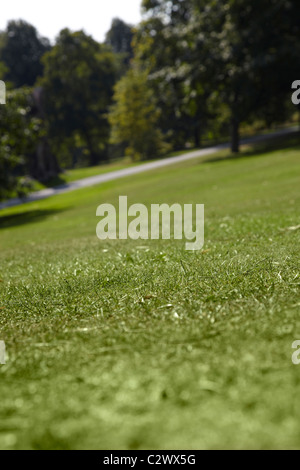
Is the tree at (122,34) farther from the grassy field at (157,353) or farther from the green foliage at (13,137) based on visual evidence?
the grassy field at (157,353)

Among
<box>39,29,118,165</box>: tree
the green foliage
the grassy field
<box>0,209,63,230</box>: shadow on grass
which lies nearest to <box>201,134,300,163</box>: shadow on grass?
the green foliage

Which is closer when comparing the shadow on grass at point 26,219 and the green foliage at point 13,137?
the shadow on grass at point 26,219

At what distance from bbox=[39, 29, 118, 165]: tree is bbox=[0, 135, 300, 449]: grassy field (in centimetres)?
6114

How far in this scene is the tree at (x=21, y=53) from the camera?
68.1 m

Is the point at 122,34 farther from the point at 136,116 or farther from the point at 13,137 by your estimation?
the point at 13,137

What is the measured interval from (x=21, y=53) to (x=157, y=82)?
3459cm

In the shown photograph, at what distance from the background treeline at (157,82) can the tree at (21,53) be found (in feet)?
0.44

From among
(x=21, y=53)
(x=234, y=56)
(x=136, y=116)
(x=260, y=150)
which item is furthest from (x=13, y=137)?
(x=21, y=53)

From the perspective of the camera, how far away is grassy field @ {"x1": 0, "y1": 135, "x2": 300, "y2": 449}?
2053 millimetres

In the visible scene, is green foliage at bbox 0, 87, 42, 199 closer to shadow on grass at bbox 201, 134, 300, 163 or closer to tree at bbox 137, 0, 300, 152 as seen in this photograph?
shadow on grass at bbox 201, 134, 300, 163

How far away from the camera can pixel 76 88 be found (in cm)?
6331

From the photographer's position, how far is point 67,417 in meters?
2.22

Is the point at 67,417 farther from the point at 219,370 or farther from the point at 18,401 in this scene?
the point at 219,370

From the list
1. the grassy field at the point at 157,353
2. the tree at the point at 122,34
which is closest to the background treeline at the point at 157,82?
the grassy field at the point at 157,353
